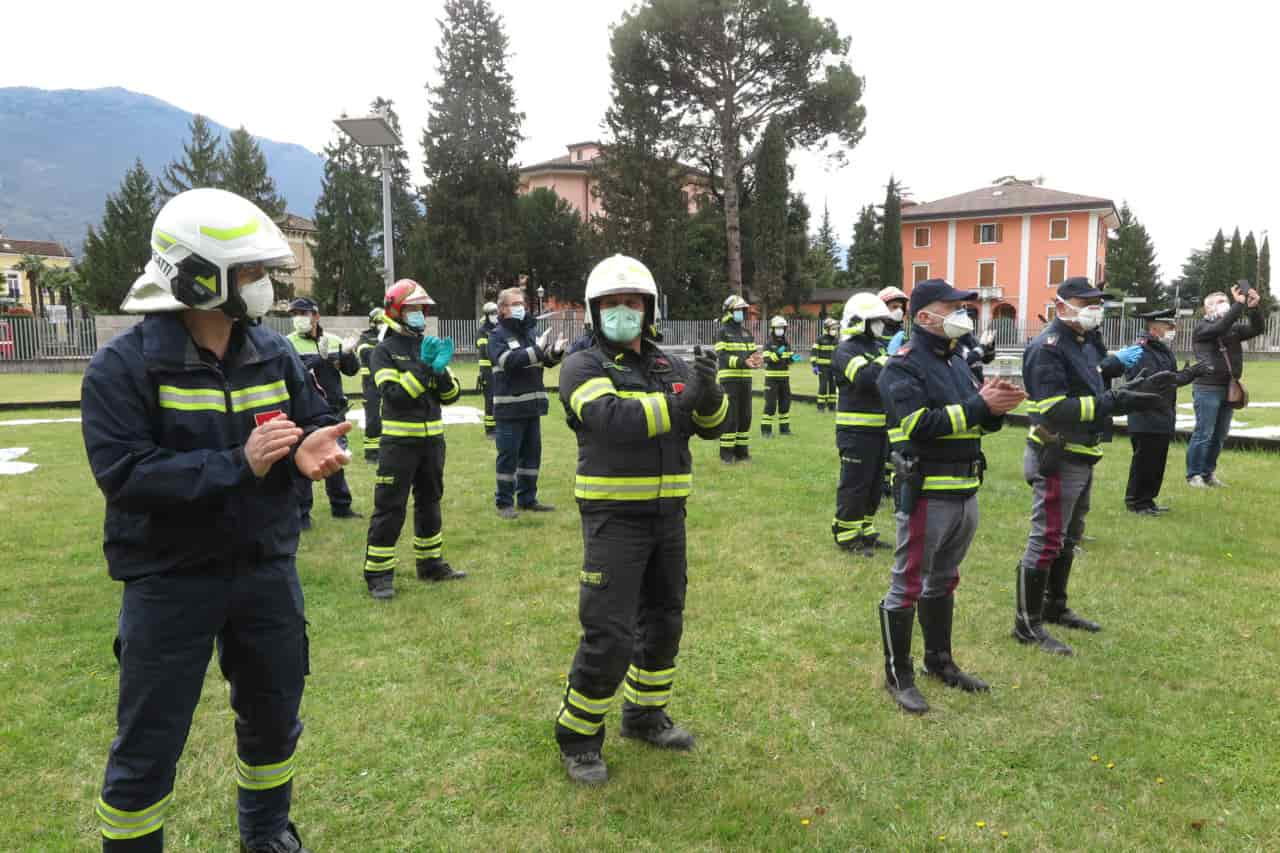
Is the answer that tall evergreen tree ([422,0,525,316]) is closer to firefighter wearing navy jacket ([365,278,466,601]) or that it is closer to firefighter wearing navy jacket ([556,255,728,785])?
firefighter wearing navy jacket ([365,278,466,601])

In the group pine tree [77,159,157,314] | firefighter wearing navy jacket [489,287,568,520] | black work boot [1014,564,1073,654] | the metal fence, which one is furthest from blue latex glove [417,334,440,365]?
pine tree [77,159,157,314]

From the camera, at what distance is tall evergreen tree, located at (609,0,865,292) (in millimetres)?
41656

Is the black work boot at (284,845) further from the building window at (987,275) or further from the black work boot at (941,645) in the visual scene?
the building window at (987,275)

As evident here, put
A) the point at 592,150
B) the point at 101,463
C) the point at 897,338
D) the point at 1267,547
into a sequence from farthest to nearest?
the point at 592,150 → the point at 897,338 → the point at 1267,547 → the point at 101,463

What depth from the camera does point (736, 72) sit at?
42969 millimetres

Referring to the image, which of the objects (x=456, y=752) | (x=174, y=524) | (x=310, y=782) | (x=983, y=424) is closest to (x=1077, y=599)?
(x=983, y=424)

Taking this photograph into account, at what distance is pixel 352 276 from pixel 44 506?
4583 cm

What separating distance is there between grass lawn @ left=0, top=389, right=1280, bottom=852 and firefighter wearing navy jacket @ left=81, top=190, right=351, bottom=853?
994 millimetres

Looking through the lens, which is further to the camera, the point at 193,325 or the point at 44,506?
the point at 44,506

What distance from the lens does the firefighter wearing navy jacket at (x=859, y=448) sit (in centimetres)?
722

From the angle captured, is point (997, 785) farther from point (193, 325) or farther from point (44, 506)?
point (44, 506)

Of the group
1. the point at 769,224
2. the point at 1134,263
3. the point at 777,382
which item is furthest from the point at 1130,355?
the point at 1134,263

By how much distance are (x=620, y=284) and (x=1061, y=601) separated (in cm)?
408

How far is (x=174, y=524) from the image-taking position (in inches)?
100
